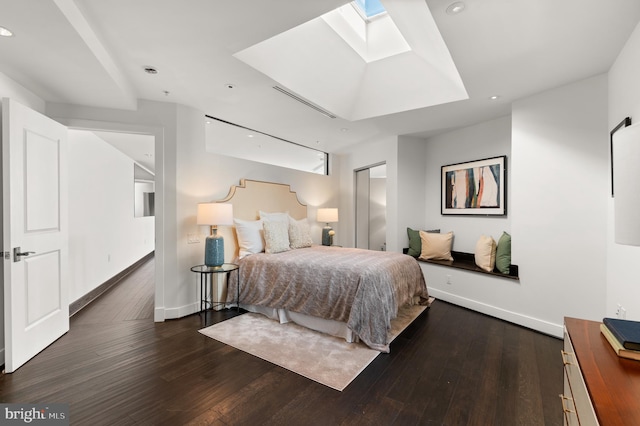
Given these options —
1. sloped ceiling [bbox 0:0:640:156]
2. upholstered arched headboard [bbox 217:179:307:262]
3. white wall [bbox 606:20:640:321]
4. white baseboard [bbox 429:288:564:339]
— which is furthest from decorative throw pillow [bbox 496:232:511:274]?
upholstered arched headboard [bbox 217:179:307:262]

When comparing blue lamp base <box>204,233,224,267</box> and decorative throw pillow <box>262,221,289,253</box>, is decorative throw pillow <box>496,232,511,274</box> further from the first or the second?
blue lamp base <box>204,233,224,267</box>

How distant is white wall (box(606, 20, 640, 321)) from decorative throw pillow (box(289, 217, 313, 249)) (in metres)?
3.37

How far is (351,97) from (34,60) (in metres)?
3.14

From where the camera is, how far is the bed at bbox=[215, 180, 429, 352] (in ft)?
8.53

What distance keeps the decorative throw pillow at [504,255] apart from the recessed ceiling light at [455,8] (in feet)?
8.84

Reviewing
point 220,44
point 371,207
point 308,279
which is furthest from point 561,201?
point 220,44

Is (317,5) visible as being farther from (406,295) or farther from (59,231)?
(59,231)

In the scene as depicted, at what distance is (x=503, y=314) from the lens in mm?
3262

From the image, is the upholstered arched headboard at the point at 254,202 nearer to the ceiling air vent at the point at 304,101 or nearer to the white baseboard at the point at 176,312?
the white baseboard at the point at 176,312

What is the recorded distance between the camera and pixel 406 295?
3164 millimetres

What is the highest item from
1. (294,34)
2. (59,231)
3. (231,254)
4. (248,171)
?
(294,34)

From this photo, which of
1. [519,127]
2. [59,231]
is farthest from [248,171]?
[519,127]

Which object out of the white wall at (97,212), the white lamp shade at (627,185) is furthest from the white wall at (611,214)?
the white wall at (97,212)

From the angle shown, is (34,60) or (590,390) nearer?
(590,390)
